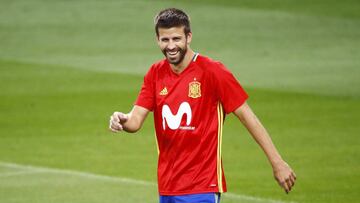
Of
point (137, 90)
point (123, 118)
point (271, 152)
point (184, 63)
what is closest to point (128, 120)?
point (123, 118)

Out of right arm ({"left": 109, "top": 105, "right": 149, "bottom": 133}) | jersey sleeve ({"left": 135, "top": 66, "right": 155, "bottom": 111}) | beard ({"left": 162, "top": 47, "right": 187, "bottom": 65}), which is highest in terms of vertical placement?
beard ({"left": 162, "top": 47, "right": 187, "bottom": 65})

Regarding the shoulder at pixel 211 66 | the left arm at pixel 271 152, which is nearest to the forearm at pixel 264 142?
the left arm at pixel 271 152

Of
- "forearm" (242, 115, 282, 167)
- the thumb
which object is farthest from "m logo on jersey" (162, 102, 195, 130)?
"forearm" (242, 115, 282, 167)

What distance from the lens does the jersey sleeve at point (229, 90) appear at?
9.98 m

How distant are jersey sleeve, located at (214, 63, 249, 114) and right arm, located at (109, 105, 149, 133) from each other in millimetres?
736

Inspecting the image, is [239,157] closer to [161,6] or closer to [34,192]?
[34,192]

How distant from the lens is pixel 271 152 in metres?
9.87

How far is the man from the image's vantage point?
9984 millimetres

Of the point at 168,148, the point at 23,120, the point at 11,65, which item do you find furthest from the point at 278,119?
the point at 168,148

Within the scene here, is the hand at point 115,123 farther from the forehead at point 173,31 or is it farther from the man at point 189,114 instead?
the forehead at point 173,31

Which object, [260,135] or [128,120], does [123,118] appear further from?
[260,135]

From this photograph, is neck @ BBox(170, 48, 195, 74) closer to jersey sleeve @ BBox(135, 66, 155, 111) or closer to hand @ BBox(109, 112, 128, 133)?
jersey sleeve @ BBox(135, 66, 155, 111)

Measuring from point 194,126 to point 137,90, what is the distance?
17551 millimetres

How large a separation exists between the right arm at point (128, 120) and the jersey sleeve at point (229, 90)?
2.42 ft
